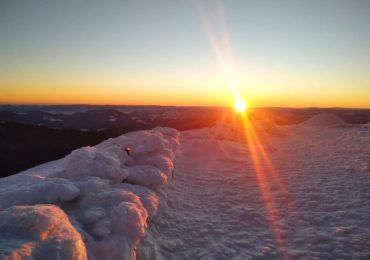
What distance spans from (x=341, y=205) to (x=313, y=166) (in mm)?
4093

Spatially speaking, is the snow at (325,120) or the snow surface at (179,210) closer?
the snow surface at (179,210)

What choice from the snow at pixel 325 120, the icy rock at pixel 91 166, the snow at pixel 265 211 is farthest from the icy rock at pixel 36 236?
the snow at pixel 325 120

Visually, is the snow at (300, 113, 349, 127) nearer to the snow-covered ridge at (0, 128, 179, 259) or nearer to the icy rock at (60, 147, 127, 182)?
the snow-covered ridge at (0, 128, 179, 259)

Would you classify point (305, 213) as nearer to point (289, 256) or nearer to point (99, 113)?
point (289, 256)

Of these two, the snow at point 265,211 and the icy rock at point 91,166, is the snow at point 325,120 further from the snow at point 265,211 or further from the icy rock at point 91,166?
the icy rock at point 91,166

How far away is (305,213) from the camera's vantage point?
6297 mm

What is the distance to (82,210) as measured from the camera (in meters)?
4.55

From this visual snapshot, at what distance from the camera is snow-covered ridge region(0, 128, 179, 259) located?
308 centimetres

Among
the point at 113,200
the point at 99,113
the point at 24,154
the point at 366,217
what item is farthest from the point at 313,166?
the point at 99,113

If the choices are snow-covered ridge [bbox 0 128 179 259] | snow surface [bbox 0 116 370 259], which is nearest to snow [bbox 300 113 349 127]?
snow surface [bbox 0 116 370 259]

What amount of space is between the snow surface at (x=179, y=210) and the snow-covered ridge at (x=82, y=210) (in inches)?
0.6

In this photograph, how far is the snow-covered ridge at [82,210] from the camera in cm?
308

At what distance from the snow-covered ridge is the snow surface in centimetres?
1

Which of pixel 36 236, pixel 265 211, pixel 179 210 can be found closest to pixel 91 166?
pixel 179 210
